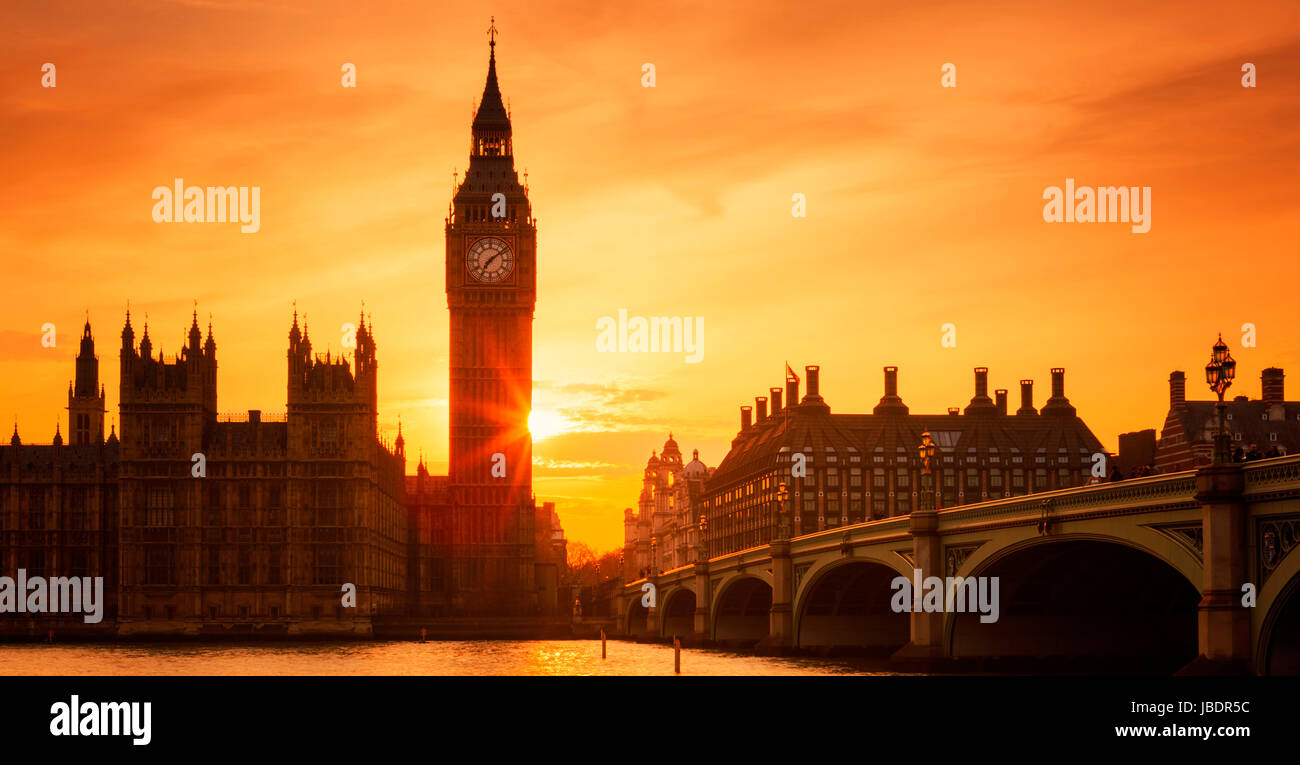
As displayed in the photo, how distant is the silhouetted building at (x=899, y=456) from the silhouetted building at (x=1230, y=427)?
48.6 m

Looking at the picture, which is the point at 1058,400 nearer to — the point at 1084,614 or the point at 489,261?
the point at 489,261

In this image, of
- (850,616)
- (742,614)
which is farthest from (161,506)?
(850,616)

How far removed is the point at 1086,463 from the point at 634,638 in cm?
6190

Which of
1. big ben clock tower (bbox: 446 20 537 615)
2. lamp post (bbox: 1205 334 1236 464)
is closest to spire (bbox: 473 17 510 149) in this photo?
big ben clock tower (bbox: 446 20 537 615)

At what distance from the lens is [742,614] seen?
4237 inches

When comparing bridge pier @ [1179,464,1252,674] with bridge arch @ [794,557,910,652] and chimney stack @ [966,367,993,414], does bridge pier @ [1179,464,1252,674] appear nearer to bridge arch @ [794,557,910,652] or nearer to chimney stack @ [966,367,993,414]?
bridge arch @ [794,557,910,652]

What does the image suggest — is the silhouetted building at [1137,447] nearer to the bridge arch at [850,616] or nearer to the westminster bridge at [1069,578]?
the westminster bridge at [1069,578]

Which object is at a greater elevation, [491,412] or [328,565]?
[491,412]

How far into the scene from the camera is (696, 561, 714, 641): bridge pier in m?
106

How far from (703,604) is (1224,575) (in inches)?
2699

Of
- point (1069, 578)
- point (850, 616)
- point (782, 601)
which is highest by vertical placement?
point (1069, 578)

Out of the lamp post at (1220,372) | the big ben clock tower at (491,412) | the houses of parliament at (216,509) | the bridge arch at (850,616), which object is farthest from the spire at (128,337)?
the lamp post at (1220,372)

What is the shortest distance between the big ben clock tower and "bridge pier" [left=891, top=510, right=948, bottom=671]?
3903 inches
